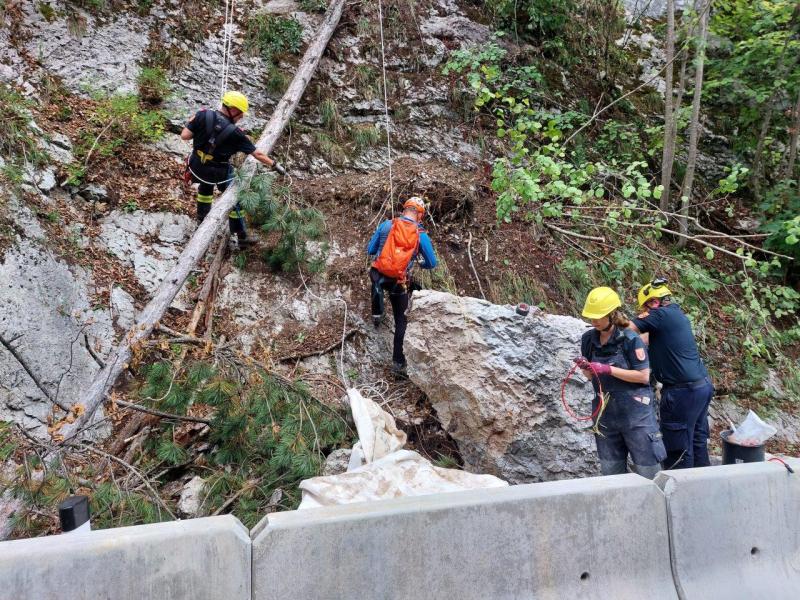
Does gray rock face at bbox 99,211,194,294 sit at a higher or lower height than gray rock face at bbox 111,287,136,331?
higher

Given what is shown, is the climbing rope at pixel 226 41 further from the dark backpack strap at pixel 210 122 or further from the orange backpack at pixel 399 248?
the orange backpack at pixel 399 248

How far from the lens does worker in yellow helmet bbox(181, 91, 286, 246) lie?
5.31 metres

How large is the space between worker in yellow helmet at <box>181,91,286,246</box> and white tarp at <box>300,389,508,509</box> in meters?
3.09

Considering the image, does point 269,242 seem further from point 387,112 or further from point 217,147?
point 387,112

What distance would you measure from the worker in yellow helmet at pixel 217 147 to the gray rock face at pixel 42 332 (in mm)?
1526

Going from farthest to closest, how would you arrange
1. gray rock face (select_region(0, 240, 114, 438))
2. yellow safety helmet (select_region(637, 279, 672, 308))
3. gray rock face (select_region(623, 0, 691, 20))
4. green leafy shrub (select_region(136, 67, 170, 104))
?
gray rock face (select_region(623, 0, 691, 20))
green leafy shrub (select_region(136, 67, 170, 104))
yellow safety helmet (select_region(637, 279, 672, 308))
gray rock face (select_region(0, 240, 114, 438))

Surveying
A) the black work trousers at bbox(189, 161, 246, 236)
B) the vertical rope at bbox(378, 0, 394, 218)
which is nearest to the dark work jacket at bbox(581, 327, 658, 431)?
the vertical rope at bbox(378, 0, 394, 218)

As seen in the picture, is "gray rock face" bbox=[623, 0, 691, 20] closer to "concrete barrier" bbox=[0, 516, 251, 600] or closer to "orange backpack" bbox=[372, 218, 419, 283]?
"orange backpack" bbox=[372, 218, 419, 283]

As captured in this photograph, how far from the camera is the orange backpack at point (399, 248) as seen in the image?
5.13m

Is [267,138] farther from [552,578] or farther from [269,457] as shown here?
[552,578]

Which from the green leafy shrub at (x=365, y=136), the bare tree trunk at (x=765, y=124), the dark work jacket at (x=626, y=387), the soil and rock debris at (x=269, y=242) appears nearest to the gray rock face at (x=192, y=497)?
the soil and rock debris at (x=269, y=242)

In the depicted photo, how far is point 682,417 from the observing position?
405 centimetres

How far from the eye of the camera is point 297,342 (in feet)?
18.0

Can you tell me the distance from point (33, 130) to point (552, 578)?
20.7ft
